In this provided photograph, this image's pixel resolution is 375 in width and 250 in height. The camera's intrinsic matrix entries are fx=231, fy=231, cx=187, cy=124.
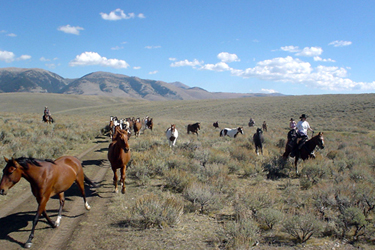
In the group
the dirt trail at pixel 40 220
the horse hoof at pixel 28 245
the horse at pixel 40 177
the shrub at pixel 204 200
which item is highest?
the horse at pixel 40 177

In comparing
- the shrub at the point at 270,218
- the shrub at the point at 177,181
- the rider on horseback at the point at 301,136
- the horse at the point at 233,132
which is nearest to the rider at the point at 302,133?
the rider on horseback at the point at 301,136

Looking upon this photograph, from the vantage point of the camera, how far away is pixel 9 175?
411 centimetres

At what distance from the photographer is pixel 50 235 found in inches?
182

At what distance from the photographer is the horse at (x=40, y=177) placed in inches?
163

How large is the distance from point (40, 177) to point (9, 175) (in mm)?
503

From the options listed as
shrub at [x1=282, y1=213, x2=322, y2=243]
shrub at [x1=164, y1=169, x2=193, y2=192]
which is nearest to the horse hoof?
shrub at [x1=164, y1=169, x2=193, y2=192]

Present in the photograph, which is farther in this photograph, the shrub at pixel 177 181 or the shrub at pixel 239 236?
the shrub at pixel 177 181

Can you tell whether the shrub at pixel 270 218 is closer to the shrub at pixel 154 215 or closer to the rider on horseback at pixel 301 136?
the shrub at pixel 154 215

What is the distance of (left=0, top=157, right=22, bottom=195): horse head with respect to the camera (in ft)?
13.3

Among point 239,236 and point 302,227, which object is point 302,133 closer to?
point 302,227

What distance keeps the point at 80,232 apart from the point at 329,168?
891 cm

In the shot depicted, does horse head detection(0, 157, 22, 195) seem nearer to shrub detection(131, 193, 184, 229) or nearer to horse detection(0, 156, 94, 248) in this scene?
horse detection(0, 156, 94, 248)

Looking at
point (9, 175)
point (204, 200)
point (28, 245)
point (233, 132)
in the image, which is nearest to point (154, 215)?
point (204, 200)

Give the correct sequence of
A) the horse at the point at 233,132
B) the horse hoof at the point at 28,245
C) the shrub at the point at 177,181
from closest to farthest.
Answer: the horse hoof at the point at 28,245, the shrub at the point at 177,181, the horse at the point at 233,132
